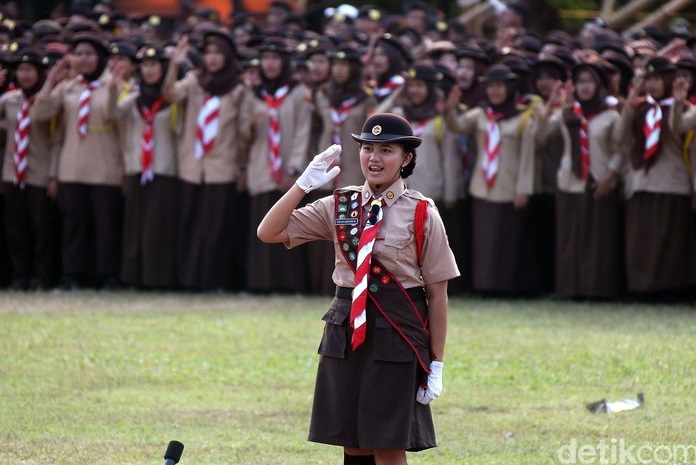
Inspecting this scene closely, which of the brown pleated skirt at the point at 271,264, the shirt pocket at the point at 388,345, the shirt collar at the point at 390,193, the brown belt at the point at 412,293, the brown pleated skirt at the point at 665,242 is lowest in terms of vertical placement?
the brown pleated skirt at the point at 271,264

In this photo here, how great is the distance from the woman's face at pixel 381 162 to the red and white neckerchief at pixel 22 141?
29.0 feet

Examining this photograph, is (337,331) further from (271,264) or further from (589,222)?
(271,264)

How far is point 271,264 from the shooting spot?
46.3ft

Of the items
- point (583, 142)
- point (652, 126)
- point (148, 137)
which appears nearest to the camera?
point (652, 126)

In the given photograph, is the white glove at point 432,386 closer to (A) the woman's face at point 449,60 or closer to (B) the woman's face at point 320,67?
(B) the woman's face at point 320,67

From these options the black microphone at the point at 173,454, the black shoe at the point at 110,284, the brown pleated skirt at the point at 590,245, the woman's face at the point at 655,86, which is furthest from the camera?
the black shoe at the point at 110,284

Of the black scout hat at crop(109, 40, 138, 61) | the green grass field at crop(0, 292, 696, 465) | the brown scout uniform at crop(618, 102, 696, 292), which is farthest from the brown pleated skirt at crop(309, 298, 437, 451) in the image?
the black scout hat at crop(109, 40, 138, 61)

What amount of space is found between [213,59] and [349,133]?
159 cm

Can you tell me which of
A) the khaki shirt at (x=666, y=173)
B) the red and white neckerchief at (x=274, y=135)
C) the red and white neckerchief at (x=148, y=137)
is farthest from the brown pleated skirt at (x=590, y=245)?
the red and white neckerchief at (x=148, y=137)

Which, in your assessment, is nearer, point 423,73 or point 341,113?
point 423,73

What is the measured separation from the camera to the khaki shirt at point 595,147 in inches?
517

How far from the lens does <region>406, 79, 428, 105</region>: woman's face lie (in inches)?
531

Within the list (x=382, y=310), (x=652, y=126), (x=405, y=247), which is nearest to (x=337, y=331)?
(x=382, y=310)

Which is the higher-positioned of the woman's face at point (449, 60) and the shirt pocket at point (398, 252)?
the woman's face at point (449, 60)
